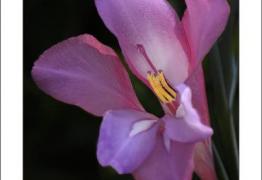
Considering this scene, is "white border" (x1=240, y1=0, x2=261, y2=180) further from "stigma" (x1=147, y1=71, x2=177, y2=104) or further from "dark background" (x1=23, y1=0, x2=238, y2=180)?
"stigma" (x1=147, y1=71, x2=177, y2=104)

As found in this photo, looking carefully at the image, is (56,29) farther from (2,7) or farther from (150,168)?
(150,168)

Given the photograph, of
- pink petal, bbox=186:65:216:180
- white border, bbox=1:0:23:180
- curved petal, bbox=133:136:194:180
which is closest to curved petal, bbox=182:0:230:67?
pink petal, bbox=186:65:216:180

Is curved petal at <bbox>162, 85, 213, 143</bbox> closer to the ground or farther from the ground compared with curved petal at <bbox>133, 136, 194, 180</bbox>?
farther from the ground

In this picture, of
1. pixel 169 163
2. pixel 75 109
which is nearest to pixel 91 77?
pixel 75 109

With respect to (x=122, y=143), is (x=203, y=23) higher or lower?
higher

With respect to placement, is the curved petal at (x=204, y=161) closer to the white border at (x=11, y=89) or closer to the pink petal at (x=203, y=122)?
the pink petal at (x=203, y=122)

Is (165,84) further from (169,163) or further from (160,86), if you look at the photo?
(169,163)
